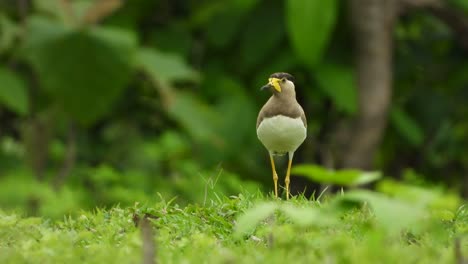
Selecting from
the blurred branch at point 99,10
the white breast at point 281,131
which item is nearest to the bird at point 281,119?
the white breast at point 281,131

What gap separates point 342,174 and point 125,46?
18.3 feet

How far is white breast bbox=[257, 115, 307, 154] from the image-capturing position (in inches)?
193

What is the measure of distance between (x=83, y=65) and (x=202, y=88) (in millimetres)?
1217

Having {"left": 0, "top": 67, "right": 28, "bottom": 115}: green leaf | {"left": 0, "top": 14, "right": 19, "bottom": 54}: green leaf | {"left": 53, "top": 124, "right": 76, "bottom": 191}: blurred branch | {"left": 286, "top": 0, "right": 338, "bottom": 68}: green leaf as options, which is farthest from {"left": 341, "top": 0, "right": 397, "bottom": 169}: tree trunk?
{"left": 0, "top": 14, "right": 19, "bottom": 54}: green leaf

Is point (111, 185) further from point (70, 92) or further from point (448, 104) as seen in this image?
point (448, 104)

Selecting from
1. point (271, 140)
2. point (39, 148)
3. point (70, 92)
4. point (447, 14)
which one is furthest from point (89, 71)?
point (271, 140)

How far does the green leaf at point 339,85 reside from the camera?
366 inches

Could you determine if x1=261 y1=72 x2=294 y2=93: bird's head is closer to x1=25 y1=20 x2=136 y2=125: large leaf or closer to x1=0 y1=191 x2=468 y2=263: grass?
x1=0 y1=191 x2=468 y2=263: grass

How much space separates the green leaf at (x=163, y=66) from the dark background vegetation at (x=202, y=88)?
0.02 m

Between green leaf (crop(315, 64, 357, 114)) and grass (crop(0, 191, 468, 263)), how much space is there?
12.6 ft

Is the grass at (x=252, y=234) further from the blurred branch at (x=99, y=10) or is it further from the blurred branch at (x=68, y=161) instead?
the blurred branch at (x=68, y=161)

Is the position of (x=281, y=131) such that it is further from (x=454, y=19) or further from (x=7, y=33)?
(x=454, y=19)

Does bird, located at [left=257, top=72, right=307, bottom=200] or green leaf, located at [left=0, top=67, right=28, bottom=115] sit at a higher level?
bird, located at [left=257, top=72, right=307, bottom=200]

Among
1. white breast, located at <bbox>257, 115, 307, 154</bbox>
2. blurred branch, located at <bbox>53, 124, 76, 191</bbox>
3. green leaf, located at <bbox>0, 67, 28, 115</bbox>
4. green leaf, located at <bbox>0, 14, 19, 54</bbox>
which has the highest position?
white breast, located at <bbox>257, 115, 307, 154</bbox>
